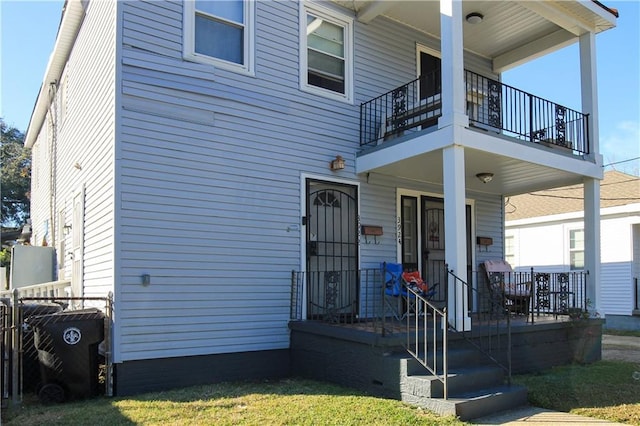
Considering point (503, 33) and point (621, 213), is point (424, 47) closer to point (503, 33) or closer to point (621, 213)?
point (503, 33)

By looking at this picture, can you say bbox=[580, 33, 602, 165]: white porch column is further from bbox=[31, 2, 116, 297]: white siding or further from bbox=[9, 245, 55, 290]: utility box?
bbox=[9, 245, 55, 290]: utility box

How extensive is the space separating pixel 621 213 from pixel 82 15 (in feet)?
47.1

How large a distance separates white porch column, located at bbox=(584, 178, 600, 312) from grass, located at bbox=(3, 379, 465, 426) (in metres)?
4.99

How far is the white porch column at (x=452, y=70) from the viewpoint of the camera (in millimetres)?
6617

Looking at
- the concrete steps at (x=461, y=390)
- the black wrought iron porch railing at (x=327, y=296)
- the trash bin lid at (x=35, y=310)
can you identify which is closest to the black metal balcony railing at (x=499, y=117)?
the black wrought iron porch railing at (x=327, y=296)

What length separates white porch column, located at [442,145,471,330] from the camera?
6.39 meters

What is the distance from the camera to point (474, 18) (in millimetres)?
8508

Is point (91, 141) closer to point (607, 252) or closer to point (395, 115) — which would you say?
point (395, 115)

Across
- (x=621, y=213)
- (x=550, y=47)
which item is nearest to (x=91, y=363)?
(x=550, y=47)

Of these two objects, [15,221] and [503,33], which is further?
[15,221]

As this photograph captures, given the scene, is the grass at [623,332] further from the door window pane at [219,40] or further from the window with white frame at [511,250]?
the door window pane at [219,40]

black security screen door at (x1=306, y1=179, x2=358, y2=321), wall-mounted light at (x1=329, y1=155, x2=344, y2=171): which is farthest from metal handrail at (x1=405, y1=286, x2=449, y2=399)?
wall-mounted light at (x1=329, y1=155, x2=344, y2=171)

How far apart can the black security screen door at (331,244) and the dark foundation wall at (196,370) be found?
2.91ft

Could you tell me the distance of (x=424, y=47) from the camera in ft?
30.6
